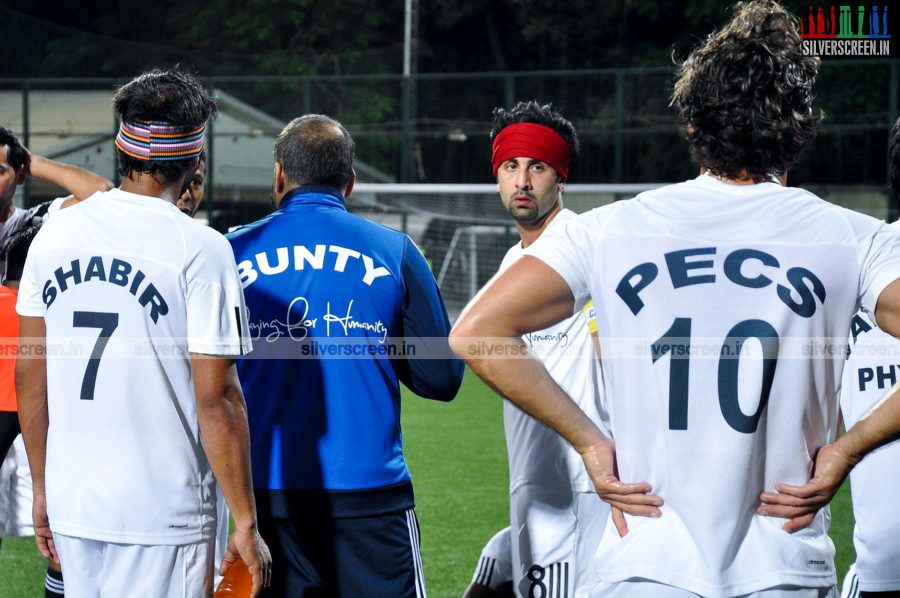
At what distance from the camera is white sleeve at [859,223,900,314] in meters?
2.19

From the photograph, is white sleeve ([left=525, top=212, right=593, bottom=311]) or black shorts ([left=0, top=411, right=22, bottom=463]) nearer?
white sleeve ([left=525, top=212, right=593, bottom=311])

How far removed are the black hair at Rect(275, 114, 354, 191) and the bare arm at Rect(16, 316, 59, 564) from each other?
3.07 ft

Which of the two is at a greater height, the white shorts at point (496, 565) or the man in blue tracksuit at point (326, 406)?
the man in blue tracksuit at point (326, 406)

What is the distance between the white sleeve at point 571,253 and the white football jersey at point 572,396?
1775 millimetres

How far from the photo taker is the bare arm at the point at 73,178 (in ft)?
17.3

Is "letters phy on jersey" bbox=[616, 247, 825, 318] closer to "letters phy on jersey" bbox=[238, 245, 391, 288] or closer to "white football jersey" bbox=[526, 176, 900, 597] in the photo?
"white football jersey" bbox=[526, 176, 900, 597]

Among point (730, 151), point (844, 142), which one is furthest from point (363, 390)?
point (844, 142)

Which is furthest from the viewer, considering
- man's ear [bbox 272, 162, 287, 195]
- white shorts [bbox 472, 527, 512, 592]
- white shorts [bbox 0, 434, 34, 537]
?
white shorts [bbox 0, 434, 34, 537]

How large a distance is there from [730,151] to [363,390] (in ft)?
4.68

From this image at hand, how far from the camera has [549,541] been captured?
412cm

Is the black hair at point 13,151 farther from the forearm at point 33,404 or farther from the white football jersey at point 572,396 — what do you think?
the white football jersey at point 572,396

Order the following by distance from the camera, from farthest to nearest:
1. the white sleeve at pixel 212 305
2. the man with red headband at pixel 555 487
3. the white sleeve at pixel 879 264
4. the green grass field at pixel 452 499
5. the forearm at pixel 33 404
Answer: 1. the green grass field at pixel 452 499
2. the man with red headband at pixel 555 487
3. the forearm at pixel 33 404
4. the white sleeve at pixel 212 305
5. the white sleeve at pixel 879 264

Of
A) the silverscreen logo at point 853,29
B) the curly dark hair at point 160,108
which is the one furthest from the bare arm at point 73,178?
the silverscreen logo at point 853,29

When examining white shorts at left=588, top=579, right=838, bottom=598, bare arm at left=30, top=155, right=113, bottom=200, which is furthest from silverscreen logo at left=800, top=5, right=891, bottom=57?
white shorts at left=588, top=579, right=838, bottom=598
